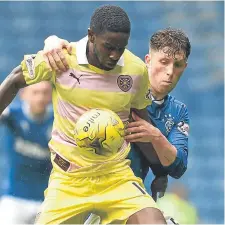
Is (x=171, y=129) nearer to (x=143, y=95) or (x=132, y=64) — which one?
(x=143, y=95)

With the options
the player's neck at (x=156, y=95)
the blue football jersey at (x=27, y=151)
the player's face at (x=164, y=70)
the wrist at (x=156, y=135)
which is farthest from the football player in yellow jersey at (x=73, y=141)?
the blue football jersey at (x=27, y=151)

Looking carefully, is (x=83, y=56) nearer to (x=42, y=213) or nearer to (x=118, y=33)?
(x=118, y=33)

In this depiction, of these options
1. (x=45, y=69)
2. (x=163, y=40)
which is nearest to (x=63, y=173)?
(x=45, y=69)

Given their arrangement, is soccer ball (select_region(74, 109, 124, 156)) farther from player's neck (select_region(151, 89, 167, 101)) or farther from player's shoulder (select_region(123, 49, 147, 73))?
player's neck (select_region(151, 89, 167, 101))

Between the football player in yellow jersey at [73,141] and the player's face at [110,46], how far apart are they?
0.14 ft

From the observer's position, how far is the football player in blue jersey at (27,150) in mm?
7301

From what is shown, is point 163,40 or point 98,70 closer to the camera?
point 98,70

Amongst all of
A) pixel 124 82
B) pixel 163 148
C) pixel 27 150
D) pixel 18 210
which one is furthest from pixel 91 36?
pixel 18 210

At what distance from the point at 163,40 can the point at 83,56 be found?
32.9 inches

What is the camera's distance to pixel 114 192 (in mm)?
5312

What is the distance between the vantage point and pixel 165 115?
235 inches

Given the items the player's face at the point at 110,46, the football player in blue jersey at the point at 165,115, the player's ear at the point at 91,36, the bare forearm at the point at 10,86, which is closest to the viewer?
the player's face at the point at 110,46

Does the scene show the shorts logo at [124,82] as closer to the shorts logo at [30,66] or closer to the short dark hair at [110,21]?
the short dark hair at [110,21]

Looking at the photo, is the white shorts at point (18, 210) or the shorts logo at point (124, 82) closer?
the shorts logo at point (124, 82)
